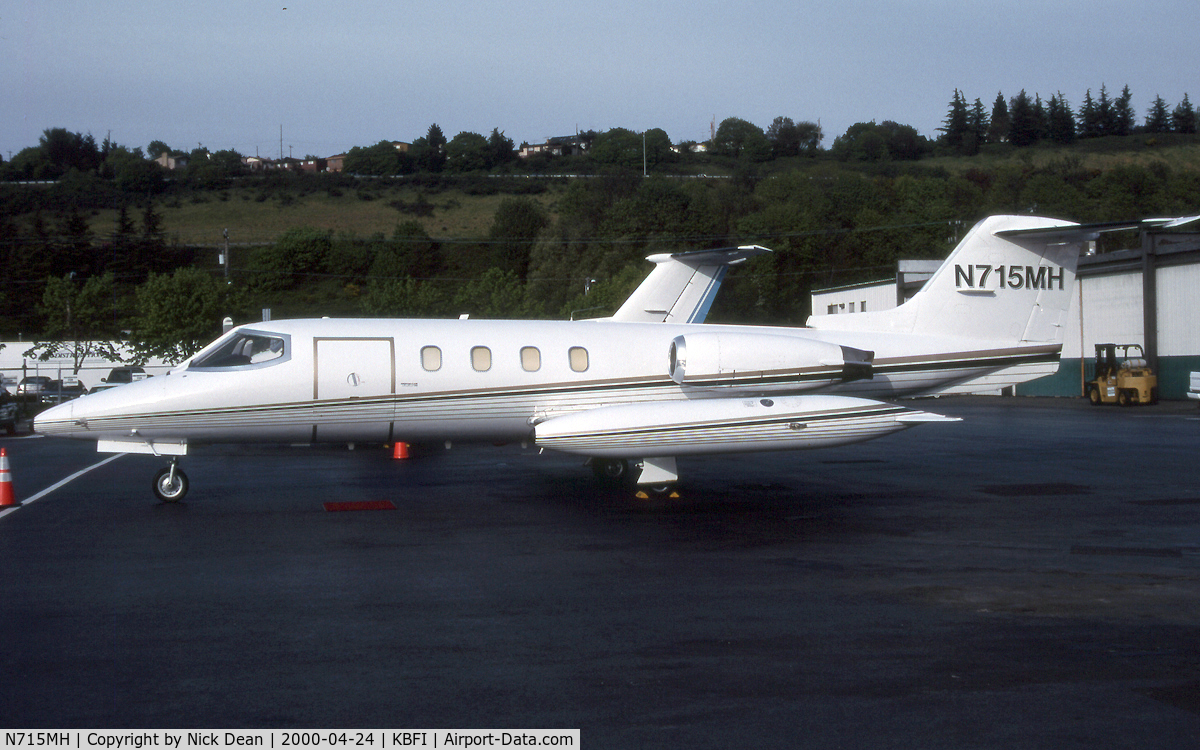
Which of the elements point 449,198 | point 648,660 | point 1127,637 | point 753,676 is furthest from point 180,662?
point 449,198

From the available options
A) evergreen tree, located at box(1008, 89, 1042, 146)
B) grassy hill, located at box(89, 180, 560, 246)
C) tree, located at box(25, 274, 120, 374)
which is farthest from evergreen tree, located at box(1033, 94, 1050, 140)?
tree, located at box(25, 274, 120, 374)

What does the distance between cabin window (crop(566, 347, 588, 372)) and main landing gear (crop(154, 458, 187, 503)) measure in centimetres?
552

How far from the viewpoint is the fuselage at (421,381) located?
13.5 m

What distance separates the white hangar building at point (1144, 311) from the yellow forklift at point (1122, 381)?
6.05 ft

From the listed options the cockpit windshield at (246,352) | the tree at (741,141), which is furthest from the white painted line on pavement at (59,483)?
the tree at (741,141)

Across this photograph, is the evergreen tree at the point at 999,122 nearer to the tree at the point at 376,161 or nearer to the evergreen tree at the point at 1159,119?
the evergreen tree at the point at 1159,119

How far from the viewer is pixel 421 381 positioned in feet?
46.0

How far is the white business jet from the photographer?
13172 millimetres

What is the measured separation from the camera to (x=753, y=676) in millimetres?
6215

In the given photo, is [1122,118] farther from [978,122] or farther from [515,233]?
[515,233]

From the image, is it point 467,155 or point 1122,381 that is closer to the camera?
point 1122,381

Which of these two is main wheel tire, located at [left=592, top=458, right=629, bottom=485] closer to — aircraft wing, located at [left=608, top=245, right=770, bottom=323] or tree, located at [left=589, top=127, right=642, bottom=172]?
aircraft wing, located at [left=608, top=245, right=770, bottom=323]

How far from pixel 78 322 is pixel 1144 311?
2064 inches
